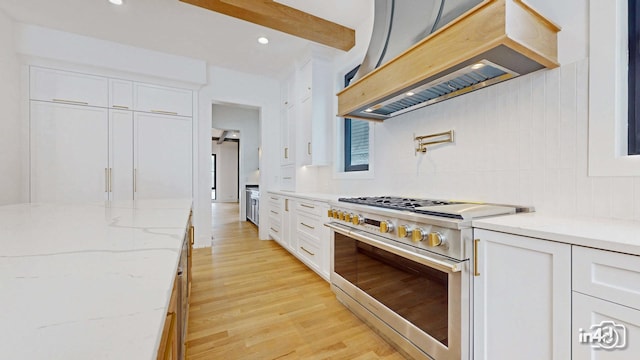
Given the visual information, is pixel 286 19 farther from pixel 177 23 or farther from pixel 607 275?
pixel 607 275

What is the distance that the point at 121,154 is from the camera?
337 cm

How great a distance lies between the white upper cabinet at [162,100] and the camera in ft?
11.4

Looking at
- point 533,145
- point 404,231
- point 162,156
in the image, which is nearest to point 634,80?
point 533,145

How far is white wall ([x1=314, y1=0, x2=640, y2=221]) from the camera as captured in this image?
4.07 feet

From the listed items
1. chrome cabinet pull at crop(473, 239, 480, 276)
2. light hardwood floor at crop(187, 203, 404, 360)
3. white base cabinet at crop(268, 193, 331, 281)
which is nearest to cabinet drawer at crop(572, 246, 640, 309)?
chrome cabinet pull at crop(473, 239, 480, 276)

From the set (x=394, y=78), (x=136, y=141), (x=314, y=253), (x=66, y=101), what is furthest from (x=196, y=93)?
(x=394, y=78)

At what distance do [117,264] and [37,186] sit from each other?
371cm

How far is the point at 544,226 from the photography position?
1033 mm

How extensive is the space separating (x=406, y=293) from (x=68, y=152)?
398 centimetres

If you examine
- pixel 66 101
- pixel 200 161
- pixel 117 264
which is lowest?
pixel 117 264

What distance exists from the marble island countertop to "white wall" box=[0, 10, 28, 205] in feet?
9.43

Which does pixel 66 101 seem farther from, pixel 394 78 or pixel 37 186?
pixel 394 78

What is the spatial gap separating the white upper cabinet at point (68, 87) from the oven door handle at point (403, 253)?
3.43m

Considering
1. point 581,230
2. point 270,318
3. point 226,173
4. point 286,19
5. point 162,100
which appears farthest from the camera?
point 226,173
